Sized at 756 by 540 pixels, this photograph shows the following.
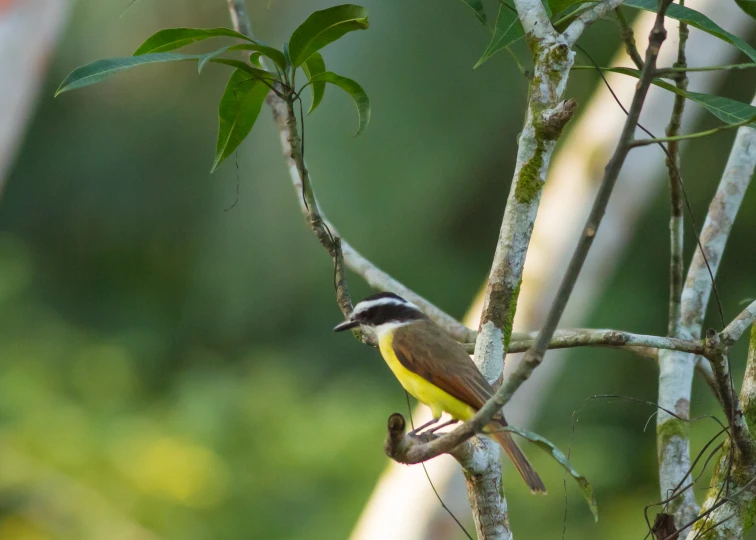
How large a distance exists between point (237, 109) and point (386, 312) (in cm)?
104

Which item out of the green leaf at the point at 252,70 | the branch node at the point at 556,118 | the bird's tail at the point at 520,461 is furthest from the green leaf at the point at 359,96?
the bird's tail at the point at 520,461

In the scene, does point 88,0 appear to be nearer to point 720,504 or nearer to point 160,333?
point 160,333

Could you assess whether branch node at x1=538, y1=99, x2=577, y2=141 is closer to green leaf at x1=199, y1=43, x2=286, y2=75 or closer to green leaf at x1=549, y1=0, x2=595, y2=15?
green leaf at x1=549, y1=0, x2=595, y2=15

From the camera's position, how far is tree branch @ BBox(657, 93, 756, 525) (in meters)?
2.38

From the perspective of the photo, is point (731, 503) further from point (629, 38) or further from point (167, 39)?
point (167, 39)

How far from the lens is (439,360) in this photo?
2500 millimetres

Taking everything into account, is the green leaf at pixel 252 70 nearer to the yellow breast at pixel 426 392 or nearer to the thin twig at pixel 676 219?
the yellow breast at pixel 426 392

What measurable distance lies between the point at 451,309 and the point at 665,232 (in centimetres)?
241

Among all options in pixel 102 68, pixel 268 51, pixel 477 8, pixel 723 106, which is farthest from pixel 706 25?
pixel 102 68

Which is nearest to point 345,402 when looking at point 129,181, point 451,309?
point 451,309

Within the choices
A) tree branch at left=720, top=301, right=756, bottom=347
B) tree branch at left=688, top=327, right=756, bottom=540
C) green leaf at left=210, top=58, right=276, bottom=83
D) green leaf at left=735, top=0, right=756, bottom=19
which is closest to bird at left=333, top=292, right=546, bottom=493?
tree branch at left=688, top=327, right=756, bottom=540

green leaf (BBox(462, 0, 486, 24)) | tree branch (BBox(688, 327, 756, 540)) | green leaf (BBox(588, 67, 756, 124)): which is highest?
green leaf (BBox(462, 0, 486, 24))

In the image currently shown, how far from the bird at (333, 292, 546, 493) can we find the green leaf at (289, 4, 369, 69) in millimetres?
803

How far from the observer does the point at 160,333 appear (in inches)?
416
